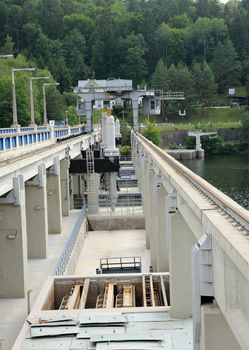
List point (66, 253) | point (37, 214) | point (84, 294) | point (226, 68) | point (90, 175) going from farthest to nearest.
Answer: point (226, 68) → point (90, 175) → point (37, 214) → point (66, 253) → point (84, 294)

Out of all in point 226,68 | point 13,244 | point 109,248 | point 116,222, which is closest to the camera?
point 13,244

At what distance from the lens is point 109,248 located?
2984 cm

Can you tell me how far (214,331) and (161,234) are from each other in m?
12.2

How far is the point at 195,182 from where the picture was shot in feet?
42.7

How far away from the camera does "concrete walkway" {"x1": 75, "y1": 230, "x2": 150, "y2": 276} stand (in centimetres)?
2622

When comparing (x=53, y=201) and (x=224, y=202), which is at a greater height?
(x=224, y=202)

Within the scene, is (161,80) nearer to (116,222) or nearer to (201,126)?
(201,126)

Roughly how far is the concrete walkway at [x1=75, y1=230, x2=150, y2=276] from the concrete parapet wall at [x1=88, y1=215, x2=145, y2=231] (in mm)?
682

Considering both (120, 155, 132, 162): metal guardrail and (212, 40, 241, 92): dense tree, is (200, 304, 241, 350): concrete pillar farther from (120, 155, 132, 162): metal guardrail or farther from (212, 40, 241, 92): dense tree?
(212, 40, 241, 92): dense tree

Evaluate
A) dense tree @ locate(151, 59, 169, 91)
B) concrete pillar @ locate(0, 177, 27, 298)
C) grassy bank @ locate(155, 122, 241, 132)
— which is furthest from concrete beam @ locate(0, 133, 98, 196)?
dense tree @ locate(151, 59, 169, 91)

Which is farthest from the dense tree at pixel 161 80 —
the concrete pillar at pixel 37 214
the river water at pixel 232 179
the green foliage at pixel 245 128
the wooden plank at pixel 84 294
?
the wooden plank at pixel 84 294

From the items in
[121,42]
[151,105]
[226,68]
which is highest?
[121,42]

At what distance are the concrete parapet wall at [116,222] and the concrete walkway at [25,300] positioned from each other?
5789 mm

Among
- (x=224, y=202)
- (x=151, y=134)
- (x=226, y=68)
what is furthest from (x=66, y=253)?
(x=226, y=68)
